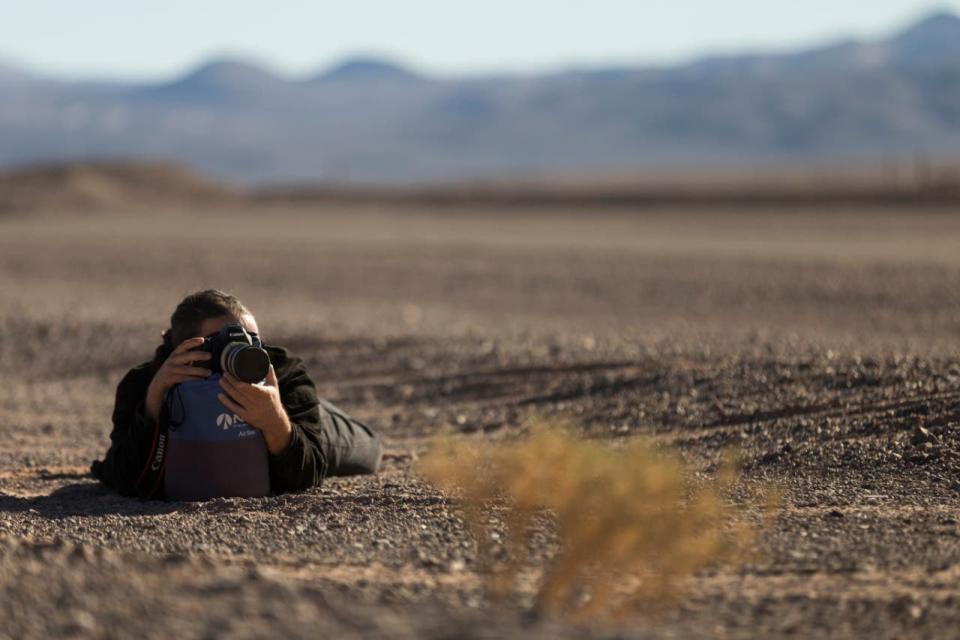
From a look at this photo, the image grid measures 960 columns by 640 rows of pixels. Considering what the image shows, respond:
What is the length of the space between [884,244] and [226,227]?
59.3 feet

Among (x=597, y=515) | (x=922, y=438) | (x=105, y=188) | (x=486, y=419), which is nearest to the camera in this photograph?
(x=597, y=515)

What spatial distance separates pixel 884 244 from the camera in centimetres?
→ 2684

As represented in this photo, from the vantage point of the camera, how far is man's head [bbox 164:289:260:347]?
6125 millimetres

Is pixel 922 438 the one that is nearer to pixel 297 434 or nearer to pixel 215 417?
pixel 297 434

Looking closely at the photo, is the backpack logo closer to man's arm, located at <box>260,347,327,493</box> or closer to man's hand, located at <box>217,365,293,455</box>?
man's hand, located at <box>217,365,293,455</box>

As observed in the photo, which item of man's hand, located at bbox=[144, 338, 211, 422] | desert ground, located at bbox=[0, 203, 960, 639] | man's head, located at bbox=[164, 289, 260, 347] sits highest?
man's head, located at bbox=[164, 289, 260, 347]

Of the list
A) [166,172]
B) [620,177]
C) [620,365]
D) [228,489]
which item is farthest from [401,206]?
[620,177]

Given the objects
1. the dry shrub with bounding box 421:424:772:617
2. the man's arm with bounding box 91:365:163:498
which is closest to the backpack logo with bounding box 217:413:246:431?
the man's arm with bounding box 91:365:163:498

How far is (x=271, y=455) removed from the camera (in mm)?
6387

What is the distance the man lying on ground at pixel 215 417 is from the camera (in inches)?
237

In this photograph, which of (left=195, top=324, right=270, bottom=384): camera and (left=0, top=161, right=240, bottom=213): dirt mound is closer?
(left=195, top=324, right=270, bottom=384): camera

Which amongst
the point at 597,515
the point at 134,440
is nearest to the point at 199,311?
the point at 134,440

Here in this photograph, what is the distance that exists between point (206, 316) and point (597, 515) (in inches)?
70.4

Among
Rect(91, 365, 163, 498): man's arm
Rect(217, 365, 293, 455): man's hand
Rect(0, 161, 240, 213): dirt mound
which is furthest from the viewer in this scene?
Rect(0, 161, 240, 213): dirt mound
